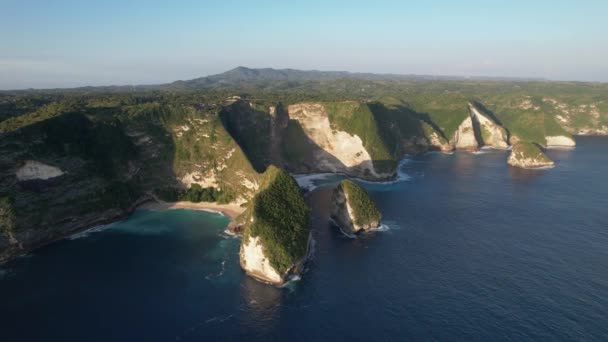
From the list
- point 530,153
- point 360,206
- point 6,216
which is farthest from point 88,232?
point 530,153

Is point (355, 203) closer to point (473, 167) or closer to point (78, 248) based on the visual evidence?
point (78, 248)

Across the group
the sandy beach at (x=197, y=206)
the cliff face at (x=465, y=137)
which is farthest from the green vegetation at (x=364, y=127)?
the cliff face at (x=465, y=137)

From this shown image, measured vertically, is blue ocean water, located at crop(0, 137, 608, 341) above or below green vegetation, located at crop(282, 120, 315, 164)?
below

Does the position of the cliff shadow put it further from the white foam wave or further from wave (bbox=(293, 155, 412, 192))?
wave (bbox=(293, 155, 412, 192))

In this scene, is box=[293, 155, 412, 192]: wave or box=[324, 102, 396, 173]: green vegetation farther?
box=[324, 102, 396, 173]: green vegetation

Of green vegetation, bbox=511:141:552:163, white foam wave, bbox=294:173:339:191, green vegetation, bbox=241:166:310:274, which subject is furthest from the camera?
green vegetation, bbox=511:141:552:163

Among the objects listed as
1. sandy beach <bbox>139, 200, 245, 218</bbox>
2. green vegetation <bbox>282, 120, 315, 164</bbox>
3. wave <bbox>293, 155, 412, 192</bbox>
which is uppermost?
green vegetation <bbox>282, 120, 315, 164</bbox>

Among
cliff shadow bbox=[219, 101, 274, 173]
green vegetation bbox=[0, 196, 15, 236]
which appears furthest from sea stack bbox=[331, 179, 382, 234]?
green vegetation bbox=[0, 196, 15, 236]

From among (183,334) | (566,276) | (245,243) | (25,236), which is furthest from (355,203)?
(25,236)
